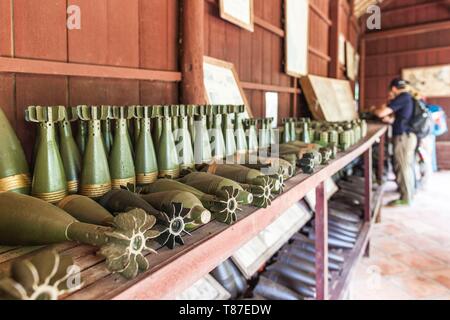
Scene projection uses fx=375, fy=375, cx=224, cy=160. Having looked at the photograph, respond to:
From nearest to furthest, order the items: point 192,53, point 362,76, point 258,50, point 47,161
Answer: point 47,161 → point 192,53 → point 258,50 → point 362,76

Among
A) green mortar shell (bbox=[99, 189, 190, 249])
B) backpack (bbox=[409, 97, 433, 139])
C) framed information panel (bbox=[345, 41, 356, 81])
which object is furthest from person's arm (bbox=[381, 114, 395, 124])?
green mortar shell (bbox=[99, 189, 190, 249])

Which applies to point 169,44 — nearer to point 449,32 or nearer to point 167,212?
point 167,212

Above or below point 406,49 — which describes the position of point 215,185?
below

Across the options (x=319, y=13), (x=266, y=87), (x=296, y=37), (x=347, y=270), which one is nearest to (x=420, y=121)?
(x=319, y=13)

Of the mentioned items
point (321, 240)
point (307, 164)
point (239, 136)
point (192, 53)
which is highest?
point (192, 53)

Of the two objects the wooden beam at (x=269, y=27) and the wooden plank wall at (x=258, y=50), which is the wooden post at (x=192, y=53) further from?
the wooden beam at (x=269, y=27)

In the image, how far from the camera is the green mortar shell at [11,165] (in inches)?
34.4

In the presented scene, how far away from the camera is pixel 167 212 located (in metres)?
0.75

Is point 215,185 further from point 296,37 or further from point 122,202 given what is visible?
Result: point 296,37

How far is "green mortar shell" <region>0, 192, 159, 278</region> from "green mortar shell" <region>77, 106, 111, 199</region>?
0.22 meters

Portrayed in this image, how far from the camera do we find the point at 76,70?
4.32 ft

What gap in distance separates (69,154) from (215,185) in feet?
1.32

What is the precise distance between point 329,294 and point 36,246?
1926 mm

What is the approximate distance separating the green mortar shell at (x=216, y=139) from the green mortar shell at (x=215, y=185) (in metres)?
0.36
